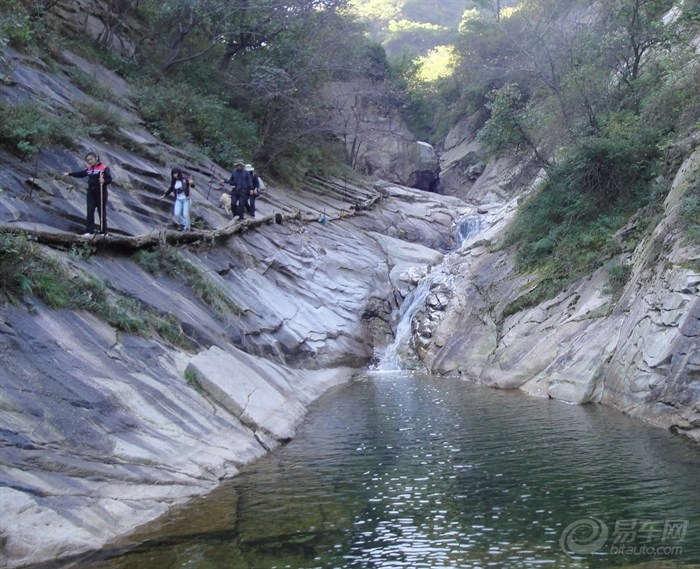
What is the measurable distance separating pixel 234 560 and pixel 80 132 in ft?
45.4

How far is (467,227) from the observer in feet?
111

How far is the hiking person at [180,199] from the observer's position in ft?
59.8

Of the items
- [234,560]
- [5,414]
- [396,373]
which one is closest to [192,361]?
[5,414]

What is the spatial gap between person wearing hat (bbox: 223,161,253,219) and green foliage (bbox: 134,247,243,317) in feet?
15.9

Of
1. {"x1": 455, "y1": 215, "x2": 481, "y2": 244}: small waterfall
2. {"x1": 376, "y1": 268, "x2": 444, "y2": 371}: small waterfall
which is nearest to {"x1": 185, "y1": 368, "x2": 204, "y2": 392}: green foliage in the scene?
{"x1": 376, "y1": 268, "x2": 444, "y2": 371}: small waterfall

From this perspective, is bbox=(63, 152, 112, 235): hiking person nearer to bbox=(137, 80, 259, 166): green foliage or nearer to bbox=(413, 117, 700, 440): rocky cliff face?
bbox=(137, 80, 259, 166): green foliage

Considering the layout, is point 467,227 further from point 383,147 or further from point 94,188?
point 94,188

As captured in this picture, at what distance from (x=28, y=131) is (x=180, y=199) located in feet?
14.0

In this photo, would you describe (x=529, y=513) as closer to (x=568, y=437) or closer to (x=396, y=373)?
(x=568, y=437)

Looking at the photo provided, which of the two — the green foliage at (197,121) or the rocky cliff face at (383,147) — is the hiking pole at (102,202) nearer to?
the green foliage at (197,121)

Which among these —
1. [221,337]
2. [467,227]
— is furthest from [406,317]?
[467,227]

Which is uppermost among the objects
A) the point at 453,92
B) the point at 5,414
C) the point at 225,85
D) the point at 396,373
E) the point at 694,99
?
the point at 453,92

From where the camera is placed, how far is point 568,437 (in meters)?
11.3

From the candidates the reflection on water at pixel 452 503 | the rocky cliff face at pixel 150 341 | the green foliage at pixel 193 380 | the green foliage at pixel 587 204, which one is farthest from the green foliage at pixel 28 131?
the green foliage at pixel 587 204
